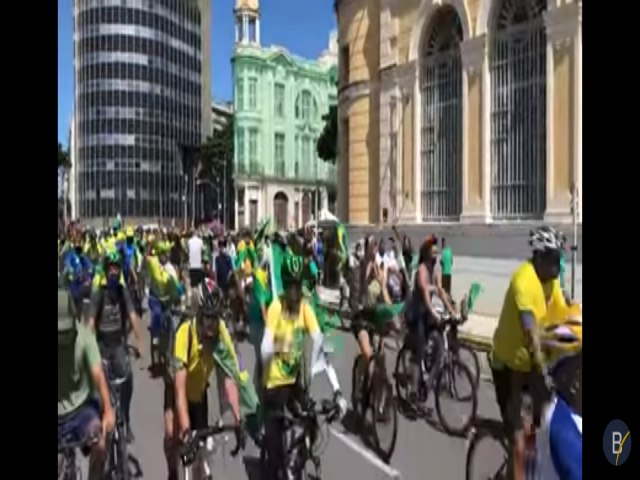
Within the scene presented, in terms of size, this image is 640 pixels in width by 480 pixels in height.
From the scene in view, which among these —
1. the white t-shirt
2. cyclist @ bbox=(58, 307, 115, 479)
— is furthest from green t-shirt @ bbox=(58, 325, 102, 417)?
the white t-shirt

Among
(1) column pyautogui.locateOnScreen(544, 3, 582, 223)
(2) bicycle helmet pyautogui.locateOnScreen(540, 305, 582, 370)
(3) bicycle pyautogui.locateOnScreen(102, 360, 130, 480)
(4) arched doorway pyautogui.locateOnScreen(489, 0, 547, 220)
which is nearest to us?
(3) bicycle pyautogui.locateOnScreen(102, 360, 130, 480)

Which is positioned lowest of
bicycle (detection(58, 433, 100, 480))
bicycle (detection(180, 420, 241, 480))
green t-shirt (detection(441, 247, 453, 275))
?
bicycle (detection(180, 420, 241, 480))

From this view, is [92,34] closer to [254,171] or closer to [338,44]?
[254,171]

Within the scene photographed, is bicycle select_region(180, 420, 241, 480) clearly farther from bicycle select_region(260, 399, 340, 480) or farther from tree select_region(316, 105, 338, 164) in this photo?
tree select_region(316, 105, 338, 164)

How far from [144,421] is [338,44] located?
1161mm

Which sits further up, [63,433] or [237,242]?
[237,242]

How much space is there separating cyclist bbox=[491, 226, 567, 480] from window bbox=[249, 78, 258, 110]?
819 mm

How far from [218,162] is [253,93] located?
0.69ft

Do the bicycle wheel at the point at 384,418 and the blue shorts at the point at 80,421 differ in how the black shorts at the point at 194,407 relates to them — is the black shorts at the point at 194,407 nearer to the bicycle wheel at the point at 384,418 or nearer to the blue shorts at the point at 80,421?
the blue shorts at the point at 80,421

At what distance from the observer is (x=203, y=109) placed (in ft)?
6.59

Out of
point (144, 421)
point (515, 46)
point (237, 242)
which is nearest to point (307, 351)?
point (237, 242)

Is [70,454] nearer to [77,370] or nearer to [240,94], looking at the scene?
[77,370]

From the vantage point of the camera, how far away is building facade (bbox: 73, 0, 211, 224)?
1.78 metres
